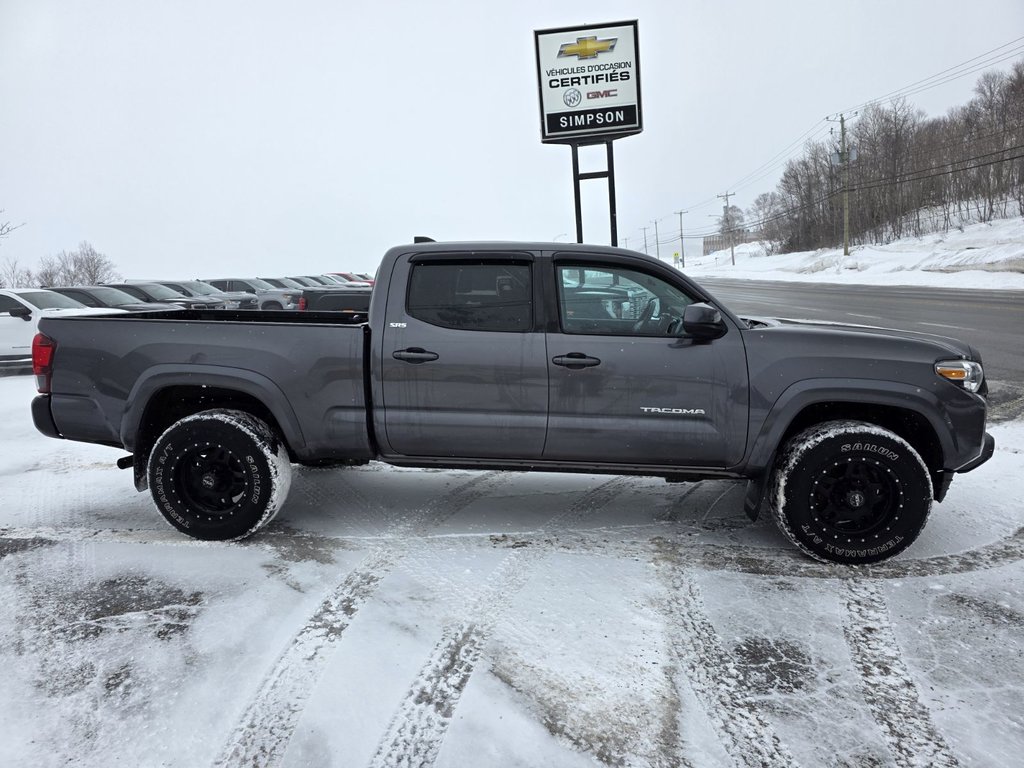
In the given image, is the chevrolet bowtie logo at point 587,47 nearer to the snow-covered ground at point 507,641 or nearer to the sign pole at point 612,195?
the sign pole at point 612,195

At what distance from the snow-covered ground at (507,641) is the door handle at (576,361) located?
109 cm

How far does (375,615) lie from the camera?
10.7ft

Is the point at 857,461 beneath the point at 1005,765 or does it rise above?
above

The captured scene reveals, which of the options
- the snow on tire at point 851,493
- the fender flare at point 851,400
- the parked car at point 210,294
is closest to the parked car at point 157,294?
the parked car at point 210,294

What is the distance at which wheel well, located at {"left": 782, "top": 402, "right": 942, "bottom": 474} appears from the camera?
3852mm

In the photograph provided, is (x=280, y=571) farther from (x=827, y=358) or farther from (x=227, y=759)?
(x=827, y=358)

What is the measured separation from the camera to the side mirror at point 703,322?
12.0 feet

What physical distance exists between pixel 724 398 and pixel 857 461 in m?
0.77

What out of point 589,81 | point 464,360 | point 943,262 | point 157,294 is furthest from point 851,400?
point 943,262

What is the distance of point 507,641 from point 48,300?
14.4m

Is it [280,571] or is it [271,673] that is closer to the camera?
[271,673]

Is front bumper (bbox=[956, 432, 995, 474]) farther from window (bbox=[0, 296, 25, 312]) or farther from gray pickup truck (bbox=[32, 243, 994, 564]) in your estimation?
window (bbox=[0, 296, 25, 312])

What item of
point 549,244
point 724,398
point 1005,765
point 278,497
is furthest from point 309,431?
point 1005,765

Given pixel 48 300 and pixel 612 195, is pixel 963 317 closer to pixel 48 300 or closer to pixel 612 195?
pixel 612 195
